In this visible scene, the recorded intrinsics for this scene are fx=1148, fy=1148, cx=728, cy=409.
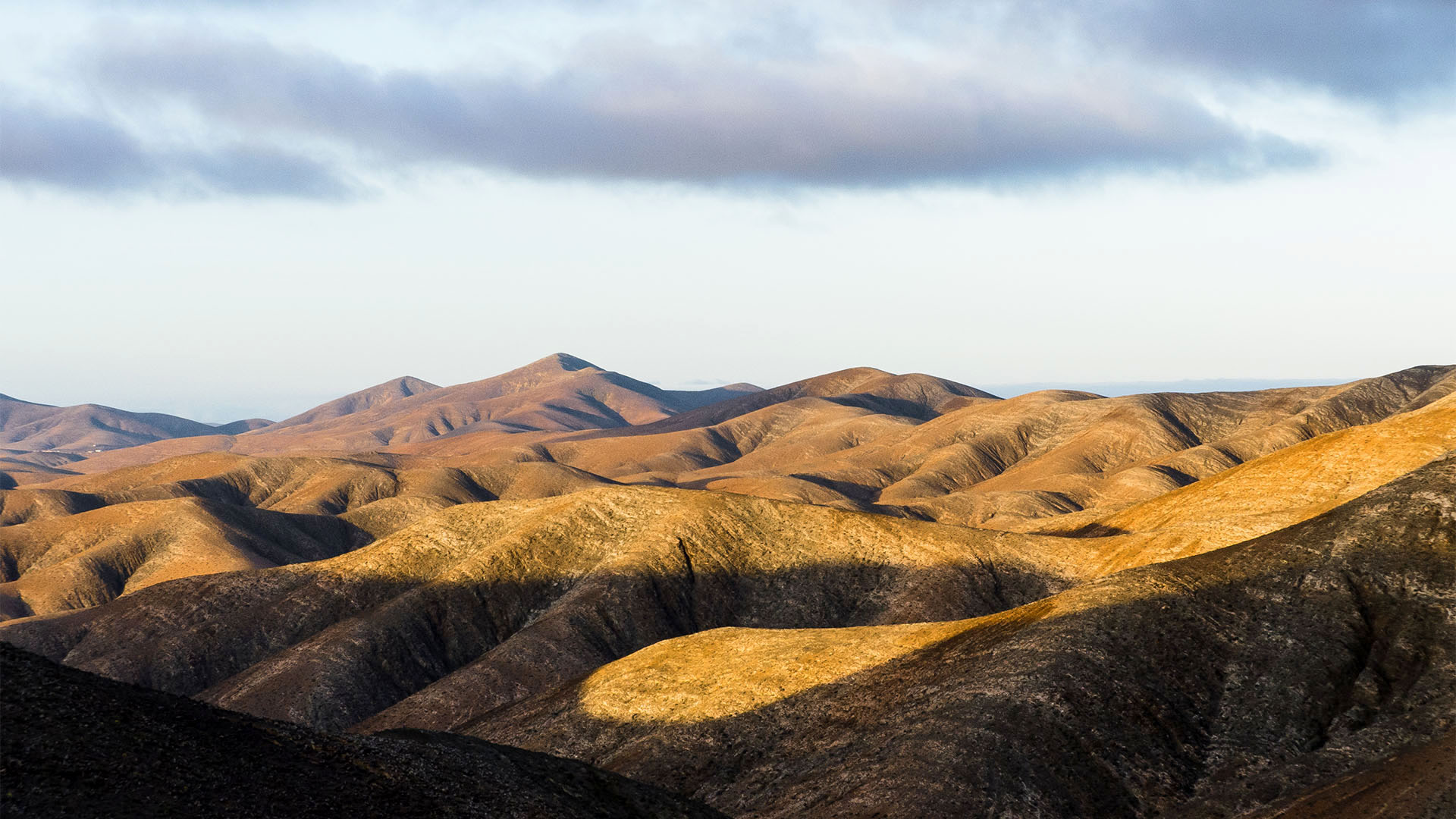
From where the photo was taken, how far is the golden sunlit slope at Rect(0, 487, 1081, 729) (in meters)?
111

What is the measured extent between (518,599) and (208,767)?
291 feet

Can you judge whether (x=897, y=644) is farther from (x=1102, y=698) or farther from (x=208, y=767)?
(x=208, y=767)

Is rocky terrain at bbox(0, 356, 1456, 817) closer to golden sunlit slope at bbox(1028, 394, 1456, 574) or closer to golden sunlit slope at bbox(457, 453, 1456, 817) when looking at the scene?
golden sunlit slope at bbox(457, 453, 1456, 817)

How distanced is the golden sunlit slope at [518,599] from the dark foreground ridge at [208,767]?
180 ft

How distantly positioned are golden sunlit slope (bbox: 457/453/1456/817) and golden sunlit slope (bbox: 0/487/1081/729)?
29491mm

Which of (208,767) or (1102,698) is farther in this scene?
(1102,698)

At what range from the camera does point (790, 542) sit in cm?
13112

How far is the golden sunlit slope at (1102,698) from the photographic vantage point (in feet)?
189

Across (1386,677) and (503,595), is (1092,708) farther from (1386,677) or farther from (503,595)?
(503,595)

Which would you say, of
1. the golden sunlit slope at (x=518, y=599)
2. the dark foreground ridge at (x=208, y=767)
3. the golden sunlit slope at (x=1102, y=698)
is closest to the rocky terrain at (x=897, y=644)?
the golden sunlit slope at (x=1102, y=698)

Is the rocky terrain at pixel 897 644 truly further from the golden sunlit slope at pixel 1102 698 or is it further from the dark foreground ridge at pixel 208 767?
the dark foreground ridge at pixel 208 767

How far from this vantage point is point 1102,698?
6444cm

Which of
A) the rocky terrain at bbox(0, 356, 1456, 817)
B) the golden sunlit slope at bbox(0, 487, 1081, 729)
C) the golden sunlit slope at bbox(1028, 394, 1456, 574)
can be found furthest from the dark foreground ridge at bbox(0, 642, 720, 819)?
the golden sunlit slope at bbox(1028, 394, 1456, 574)

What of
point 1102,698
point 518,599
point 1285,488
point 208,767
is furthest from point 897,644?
point 1285,488
